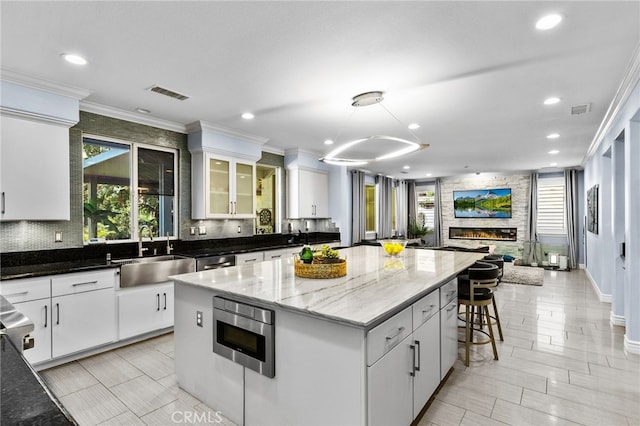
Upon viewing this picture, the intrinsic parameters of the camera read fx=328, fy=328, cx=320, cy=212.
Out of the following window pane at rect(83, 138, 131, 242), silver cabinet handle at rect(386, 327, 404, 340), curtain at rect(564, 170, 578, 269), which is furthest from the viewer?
curtain at rect(564, 170, 578, 269)

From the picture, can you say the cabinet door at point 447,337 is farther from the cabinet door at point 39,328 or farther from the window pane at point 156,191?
the window pane at point 156,191

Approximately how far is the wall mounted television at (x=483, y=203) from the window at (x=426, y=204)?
771mm

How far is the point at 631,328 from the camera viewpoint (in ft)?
10.8

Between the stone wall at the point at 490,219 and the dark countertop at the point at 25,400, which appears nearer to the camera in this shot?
the dark countertop at the point at 25,400

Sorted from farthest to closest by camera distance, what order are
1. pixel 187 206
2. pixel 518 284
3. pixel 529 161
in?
1. pixel 529 161
2. pixel 518 284
3. pixel 187 206

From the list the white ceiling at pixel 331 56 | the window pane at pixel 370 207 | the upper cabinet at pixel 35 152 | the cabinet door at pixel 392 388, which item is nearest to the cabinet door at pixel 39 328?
the upper cabinet at pixel 35 152

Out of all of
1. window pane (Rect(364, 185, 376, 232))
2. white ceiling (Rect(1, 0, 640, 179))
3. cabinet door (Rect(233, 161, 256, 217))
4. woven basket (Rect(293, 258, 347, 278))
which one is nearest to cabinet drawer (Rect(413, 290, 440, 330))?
woven basket (Rect(293, 258, 347, 278))

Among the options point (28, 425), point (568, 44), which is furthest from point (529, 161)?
point (28, 425)

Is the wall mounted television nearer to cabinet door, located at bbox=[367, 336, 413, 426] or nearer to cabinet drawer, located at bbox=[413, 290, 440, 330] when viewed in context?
cabinet drawer, located at bbox=[413, 290, 440, 330]

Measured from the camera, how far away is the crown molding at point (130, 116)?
143 inches

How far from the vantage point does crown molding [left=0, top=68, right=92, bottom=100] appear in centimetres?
280

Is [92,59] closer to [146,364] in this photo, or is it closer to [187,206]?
[187,206]

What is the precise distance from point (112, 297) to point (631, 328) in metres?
5.24

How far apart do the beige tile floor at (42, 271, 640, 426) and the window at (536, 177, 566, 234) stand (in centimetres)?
565
